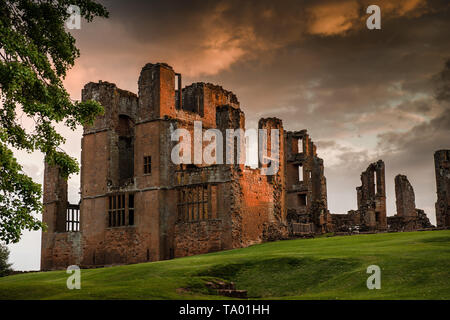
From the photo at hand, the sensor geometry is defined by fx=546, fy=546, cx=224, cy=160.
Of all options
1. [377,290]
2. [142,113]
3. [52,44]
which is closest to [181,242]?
[142,113]

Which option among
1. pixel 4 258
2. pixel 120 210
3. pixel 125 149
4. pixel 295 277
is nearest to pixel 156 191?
pixel 120 210

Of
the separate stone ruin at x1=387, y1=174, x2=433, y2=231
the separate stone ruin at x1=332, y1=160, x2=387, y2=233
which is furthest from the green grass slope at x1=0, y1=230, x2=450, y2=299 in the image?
the separate stone ruin at x1=387, y1=174, x2=433, y2=231

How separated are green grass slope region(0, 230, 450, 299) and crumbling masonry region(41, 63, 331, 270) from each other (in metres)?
11.2

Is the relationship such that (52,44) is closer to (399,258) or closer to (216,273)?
(216,273)

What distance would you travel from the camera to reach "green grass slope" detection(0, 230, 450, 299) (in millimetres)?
15656

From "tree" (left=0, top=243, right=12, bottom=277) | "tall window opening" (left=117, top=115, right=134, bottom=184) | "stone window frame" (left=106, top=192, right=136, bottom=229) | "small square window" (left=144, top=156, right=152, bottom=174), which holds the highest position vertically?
"tall window opening" (left=117, top=115, right=134, bottom=184)

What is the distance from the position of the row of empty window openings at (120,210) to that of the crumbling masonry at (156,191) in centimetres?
7

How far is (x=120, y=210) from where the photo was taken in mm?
40812

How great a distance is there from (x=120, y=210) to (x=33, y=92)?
23.8 m

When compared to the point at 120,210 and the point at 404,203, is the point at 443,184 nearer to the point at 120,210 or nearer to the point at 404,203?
the point at 404,203

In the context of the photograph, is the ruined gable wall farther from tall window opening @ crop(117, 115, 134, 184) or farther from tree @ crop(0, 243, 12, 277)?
tree @ crop(0, 243, 12, 277)

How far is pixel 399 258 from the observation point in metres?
19.3

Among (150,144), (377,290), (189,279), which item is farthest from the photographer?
(150,144)

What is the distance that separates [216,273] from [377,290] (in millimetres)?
7481
